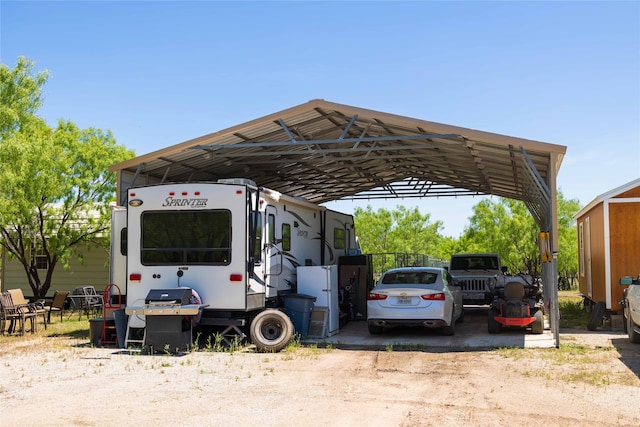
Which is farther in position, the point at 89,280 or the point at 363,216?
the point at 363,216

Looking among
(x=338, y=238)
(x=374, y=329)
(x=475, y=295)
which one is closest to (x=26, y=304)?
(x=374, y=329)

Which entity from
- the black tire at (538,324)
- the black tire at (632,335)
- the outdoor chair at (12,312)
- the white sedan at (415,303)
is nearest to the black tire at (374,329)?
the white sedan at (415,303)

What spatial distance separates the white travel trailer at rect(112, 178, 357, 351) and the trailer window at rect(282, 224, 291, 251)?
1205 millimetres

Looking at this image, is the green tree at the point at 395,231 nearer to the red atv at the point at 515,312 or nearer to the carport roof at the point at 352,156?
the carport roof at the point at 352,156

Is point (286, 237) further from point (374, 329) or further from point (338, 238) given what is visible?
point (338, 238)

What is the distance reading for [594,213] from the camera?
17031 millimetres

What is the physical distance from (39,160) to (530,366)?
45.9 feet

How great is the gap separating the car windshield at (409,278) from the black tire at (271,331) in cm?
271

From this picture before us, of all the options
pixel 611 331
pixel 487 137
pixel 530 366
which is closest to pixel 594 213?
pixel 611 331

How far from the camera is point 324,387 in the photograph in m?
8.34

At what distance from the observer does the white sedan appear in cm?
1260

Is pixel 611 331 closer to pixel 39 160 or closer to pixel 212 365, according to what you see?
pixel 212 365

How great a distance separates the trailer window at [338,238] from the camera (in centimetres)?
1841

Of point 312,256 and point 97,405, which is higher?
point 312,256
